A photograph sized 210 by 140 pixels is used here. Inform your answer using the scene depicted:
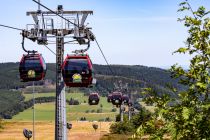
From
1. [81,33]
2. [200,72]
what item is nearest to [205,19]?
[200,72]

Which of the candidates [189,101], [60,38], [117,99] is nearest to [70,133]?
[117,99]

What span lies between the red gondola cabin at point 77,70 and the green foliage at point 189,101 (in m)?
11.1

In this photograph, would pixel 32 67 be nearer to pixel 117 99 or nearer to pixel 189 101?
pixel 189 101

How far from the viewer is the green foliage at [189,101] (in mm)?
8336

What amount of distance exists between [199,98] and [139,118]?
239 ft

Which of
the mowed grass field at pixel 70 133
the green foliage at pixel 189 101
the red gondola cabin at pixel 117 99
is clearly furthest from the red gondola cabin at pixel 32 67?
the mowed grass field at pixel 70 133

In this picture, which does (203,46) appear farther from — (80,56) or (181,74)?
(80,56)

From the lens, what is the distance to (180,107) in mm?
8570

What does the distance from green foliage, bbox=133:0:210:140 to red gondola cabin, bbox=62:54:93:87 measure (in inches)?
436

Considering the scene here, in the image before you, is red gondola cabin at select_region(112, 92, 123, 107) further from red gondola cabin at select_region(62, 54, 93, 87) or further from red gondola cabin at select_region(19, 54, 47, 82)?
red gondola cabin at select_region(62, 54, 93, 87)

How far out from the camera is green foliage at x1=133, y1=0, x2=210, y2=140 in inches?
328

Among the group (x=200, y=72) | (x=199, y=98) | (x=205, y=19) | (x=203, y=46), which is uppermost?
(x=205, y=19)

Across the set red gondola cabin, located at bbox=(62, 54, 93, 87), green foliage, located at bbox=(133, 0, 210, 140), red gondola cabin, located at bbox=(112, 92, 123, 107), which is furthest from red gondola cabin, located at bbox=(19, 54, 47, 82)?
red gondola cabin, located at bbox=(112, 92, 123, 107)

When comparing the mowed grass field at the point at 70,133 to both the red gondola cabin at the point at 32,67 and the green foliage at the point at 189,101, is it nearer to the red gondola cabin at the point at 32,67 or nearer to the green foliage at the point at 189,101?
the red gondola cabin at the point at 32,67
